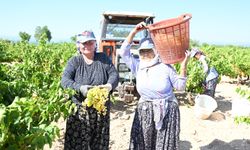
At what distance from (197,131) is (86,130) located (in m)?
3.13

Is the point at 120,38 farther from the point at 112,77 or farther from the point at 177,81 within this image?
the point at 177,81

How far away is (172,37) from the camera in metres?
3.48

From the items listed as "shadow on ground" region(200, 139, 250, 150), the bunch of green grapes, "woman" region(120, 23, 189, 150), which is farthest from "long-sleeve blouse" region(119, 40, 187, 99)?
"shadow on ground" region(200, 139, 250, 150)

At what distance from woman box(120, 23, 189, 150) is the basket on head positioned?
191 mm

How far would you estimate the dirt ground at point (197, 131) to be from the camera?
19.1ft

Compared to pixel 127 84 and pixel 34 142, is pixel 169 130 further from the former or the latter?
pixel 127 84

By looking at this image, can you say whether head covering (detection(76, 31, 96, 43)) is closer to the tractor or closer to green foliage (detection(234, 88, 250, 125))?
green foliage (detection(234, 88, 250, 125))

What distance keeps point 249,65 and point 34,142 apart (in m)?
13.5

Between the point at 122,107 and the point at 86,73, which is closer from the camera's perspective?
the point at 86,73

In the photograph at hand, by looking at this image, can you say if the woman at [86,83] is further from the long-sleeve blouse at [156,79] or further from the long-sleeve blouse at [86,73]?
the long-sleeve blouse at [156,79]

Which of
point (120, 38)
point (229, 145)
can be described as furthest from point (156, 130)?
point (120, 38)

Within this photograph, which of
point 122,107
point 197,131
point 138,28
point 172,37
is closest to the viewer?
point 172,37

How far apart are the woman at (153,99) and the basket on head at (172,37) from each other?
191 mm

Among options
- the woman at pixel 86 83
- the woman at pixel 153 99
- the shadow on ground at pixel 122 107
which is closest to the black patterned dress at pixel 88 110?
the woman at pixel 86 83
